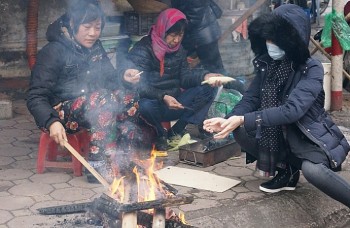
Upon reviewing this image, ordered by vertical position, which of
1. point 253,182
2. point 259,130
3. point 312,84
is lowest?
point 253,182

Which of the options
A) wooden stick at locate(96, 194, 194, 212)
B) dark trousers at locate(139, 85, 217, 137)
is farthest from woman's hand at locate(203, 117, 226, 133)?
dark trousers at locate(139, 85, 217, 137)

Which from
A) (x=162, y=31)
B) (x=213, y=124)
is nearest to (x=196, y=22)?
(x=162, y=31)

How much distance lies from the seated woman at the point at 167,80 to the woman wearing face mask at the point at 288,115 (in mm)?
1171

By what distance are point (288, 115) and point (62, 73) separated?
2.17 meters

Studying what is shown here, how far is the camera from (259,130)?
4.96 meters

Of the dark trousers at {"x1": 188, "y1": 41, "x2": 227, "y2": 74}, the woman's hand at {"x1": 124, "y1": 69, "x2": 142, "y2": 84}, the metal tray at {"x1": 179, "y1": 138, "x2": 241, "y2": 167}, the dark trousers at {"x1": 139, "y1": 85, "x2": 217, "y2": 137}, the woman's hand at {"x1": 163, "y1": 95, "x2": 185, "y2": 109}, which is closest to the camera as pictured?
the woman's hand at {"x1": 124, "y1": 69, "x2": 142, "y2": 84}

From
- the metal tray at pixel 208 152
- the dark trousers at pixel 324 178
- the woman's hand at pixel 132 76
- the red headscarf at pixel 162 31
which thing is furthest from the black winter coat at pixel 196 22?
the dark trousers at pixel 324 178

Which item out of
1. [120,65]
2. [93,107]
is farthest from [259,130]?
[120,65]

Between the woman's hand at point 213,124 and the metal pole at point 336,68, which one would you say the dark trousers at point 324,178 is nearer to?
the woman's hand at point 213,124

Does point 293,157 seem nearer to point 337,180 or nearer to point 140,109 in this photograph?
point 337,180

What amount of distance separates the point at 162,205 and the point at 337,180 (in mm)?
1587

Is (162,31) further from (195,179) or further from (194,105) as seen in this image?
(195,179)

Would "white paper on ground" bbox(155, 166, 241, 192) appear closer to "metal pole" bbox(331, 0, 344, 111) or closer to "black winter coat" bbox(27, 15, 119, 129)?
"black winter coat" bbox(27, 15, 119, 129)

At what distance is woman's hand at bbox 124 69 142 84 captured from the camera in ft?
19.6
